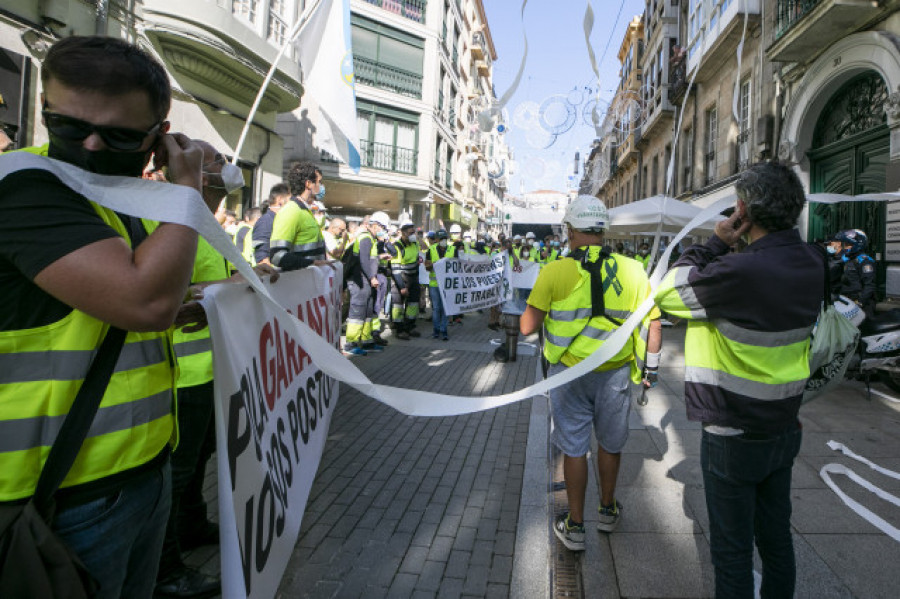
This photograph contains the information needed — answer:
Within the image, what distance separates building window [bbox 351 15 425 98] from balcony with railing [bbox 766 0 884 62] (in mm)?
15801

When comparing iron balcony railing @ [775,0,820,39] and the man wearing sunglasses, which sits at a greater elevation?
iron balcony railing @ [775,0,820,39]

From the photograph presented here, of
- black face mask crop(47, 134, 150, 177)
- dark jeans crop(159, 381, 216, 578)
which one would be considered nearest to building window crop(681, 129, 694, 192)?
dark jeans crop(159, 381, 216, 578)

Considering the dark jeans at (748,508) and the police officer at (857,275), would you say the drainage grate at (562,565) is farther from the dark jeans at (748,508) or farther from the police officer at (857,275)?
the police officer at (857,275)

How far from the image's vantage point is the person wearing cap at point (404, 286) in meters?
9.84

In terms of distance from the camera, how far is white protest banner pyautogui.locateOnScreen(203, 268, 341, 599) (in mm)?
1709

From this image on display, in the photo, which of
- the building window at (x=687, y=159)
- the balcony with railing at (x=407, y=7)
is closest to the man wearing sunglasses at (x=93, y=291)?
the building window at (x=687, y=159)

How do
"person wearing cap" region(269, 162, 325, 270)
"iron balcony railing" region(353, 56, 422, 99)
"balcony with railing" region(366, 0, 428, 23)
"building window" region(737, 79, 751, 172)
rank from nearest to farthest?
"person wearing cap" region(269, 162, 325, 270) → "building window" region(737, 79, 751, 172) → "iron balcony railing" region(353, 56, 422, 99) → "balcony with railing" region(366, 0, 428, 23)

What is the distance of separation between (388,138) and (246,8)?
39.2 feet

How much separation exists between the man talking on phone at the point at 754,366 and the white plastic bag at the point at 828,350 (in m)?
0.10

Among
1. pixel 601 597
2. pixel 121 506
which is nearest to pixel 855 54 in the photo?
pixel 601 597

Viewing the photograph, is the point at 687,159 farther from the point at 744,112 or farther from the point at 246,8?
the point at 246,8

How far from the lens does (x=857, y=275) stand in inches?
256

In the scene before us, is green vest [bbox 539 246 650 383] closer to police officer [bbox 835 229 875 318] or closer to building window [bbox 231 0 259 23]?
police officer [bbox 835 229 875 318]

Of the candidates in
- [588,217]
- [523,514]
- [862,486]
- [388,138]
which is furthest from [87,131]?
[388,138]
